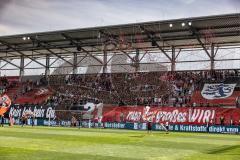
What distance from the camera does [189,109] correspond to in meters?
52.7

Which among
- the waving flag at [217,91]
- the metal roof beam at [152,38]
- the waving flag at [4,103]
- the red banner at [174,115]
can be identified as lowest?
the red banner at [174,115]

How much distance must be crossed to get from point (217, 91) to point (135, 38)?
12.4m

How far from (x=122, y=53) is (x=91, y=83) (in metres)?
6.26

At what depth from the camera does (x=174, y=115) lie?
53.2 meters

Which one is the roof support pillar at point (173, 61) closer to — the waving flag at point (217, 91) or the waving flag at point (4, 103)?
the waving flag at point (217, 91)

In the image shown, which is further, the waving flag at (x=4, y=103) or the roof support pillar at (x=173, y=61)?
the roof support pillar at (x=173, y=61)

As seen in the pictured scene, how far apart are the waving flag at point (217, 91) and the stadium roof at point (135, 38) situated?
517 centimetres

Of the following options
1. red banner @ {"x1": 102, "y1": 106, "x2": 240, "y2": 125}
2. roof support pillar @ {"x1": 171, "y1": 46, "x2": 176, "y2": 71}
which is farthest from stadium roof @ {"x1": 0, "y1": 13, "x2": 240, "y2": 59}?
red banner @ {"x1": 102, "y1": 106, "x2": 240, "y2": 125}

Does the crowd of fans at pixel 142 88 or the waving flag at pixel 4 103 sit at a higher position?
the crowd of fans at pixel 142 88

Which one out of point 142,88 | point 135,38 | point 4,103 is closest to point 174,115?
point 142,88

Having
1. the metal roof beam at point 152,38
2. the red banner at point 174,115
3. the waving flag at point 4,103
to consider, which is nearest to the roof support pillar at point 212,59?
the metal roof beam at point 152,38

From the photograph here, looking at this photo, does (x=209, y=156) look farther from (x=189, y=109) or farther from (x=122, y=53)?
(x=122, y=53)

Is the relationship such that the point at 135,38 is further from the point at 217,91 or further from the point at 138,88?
the point at 217,91

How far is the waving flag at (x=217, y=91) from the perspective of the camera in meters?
56.8
